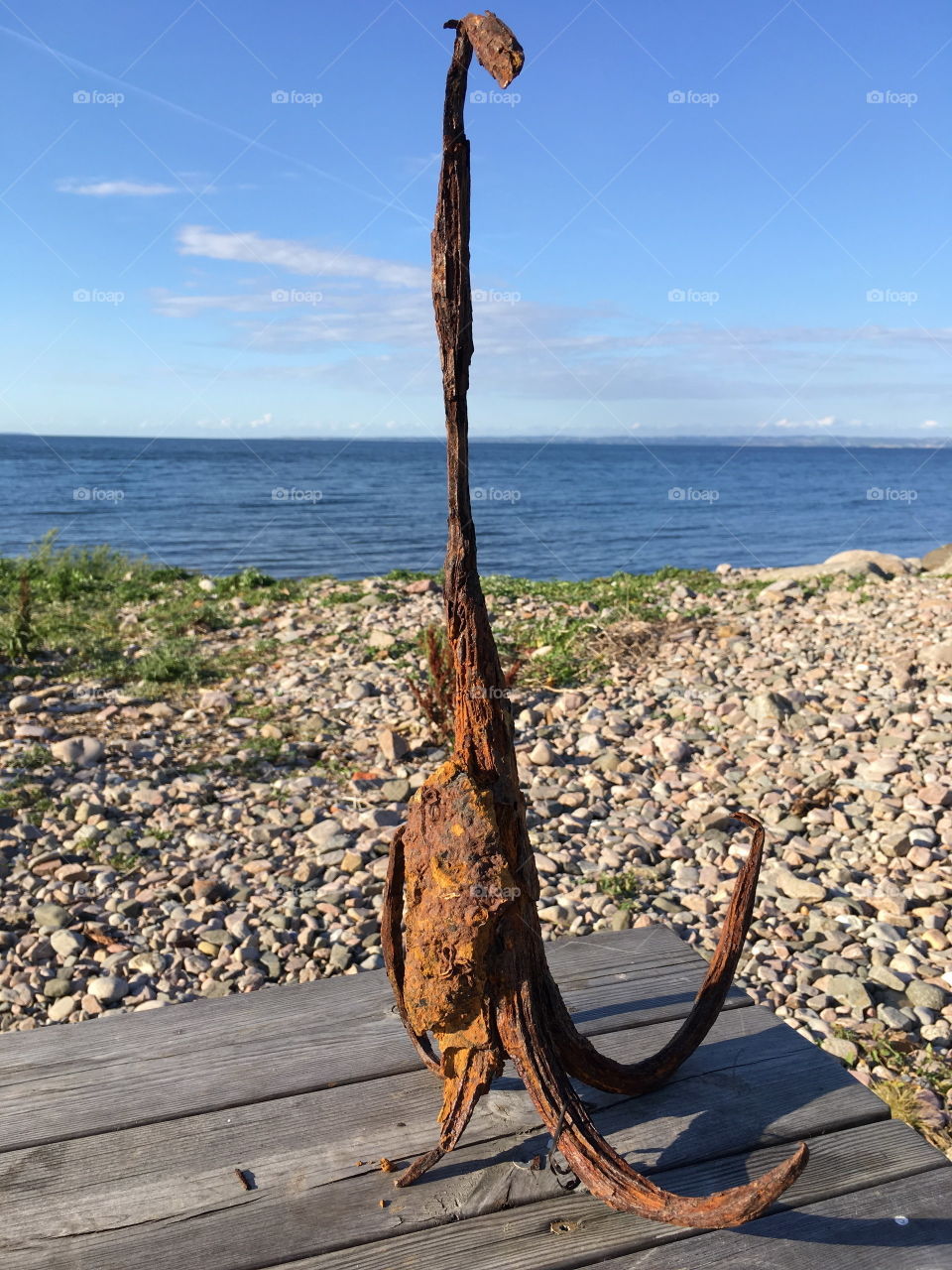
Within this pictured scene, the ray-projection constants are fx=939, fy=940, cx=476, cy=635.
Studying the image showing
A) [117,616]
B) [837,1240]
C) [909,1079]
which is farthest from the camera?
[117,616]

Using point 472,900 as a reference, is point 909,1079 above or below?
below

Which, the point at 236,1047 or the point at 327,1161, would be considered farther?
the point at 236,1047

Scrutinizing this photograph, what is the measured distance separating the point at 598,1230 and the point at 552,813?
3.40m

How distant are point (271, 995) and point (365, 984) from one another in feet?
0.79

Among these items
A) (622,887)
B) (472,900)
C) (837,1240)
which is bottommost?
(622,887)

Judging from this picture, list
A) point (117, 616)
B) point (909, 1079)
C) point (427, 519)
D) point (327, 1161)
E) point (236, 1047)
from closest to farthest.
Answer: point (327, 1161), point (236, 1047), point (909, 1079), point (117, 616), point (427, 519)

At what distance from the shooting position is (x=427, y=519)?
28969 millimetres

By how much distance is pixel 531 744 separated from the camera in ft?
19.4

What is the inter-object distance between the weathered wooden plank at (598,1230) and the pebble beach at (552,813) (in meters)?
1.22

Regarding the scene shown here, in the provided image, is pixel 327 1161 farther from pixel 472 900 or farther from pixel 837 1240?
pixel 837 1240

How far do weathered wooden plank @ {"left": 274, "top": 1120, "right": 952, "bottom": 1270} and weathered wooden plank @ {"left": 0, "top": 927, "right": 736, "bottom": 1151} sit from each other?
469 millimetres

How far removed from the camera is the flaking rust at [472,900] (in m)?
1.59

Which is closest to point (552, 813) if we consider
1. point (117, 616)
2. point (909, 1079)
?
point (909, 1079)

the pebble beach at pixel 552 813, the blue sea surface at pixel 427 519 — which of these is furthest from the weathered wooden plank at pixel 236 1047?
the blue sea surface at pixel 427 519
